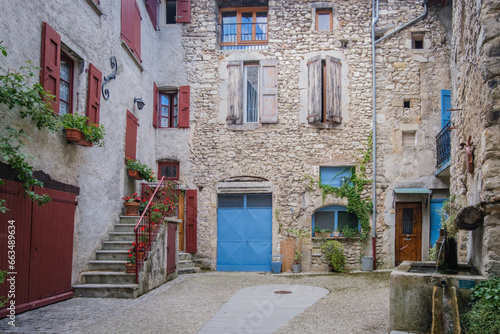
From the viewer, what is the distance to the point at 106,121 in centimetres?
864

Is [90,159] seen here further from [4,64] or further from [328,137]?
[328,137]

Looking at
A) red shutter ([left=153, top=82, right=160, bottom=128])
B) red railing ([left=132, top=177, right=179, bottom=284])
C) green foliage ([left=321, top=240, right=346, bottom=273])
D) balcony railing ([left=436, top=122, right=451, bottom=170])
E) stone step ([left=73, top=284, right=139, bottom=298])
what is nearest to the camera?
stone step ([left=73, top=284, right=139, bottom=298])

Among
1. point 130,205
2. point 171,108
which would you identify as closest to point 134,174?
point 130,205

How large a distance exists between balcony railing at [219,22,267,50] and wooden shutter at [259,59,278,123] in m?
0.73

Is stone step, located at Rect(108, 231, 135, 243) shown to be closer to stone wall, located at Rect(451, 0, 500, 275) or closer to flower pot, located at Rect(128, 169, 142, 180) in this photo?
flower pot, located at Rect(128, 169, 142, 180)

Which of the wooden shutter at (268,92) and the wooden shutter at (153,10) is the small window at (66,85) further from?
the wooden shutter at (268,92)

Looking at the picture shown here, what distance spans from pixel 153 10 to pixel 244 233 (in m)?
6.17

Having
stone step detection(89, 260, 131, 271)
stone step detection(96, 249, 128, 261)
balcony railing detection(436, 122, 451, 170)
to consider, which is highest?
balcony railing detection(436, 122, 451, 170)

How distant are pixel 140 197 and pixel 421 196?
677 centimetres

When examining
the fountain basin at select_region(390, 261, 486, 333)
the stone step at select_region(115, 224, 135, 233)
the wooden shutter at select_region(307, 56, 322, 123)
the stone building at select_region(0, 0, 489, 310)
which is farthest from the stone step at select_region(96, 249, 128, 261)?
the wooden shutter at select_region(307, 56, 322, 123)

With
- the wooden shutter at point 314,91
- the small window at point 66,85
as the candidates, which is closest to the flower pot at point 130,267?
the small window at point 66,85

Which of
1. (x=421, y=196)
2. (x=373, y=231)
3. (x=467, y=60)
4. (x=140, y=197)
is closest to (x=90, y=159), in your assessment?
(x=140, y=197)

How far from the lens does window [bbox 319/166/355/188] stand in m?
11.6

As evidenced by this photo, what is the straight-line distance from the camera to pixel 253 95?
12.2 m
